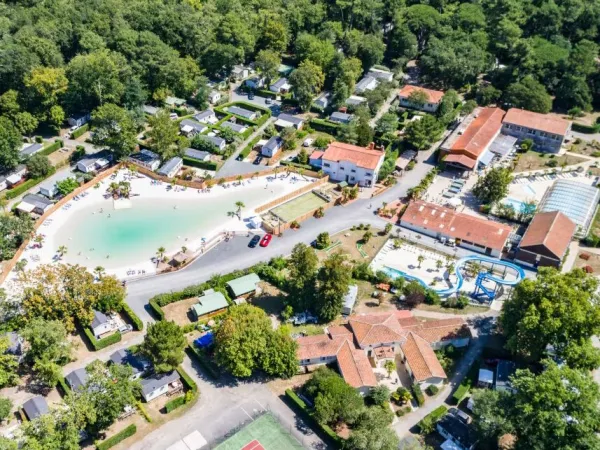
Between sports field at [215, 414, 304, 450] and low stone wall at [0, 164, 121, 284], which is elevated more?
low stone wall at [0, 164, 121, 284]

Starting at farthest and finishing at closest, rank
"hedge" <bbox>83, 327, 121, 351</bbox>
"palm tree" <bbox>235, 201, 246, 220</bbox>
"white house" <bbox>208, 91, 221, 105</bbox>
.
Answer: "white house" <bbox>208, 91, 221, 105</bbox> → "palm tree" <bbox>235, 201, 246, 220</bbox> → "hedge" <bbox>83, 327, 121, 351</bbox>

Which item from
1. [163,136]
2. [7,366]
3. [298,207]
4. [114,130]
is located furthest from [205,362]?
[114,130]

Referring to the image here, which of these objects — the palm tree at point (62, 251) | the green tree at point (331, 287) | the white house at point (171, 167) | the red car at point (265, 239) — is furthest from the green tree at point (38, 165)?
the green tree at point (331, 287)

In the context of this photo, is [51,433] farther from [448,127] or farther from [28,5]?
[28,5]

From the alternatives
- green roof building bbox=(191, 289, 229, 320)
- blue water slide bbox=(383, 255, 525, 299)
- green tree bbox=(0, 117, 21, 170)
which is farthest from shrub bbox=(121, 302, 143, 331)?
green tree bbox=(0, 117, 21, 170)

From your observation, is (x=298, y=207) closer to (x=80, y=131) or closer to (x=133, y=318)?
(x=133, y=318)

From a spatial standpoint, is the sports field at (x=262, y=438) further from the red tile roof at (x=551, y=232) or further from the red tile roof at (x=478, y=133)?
the red tile roof at (x=478, y=133)

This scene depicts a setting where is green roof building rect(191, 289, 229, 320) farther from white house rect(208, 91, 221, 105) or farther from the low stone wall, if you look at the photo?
white house rect(208, 91, 221, 105)
